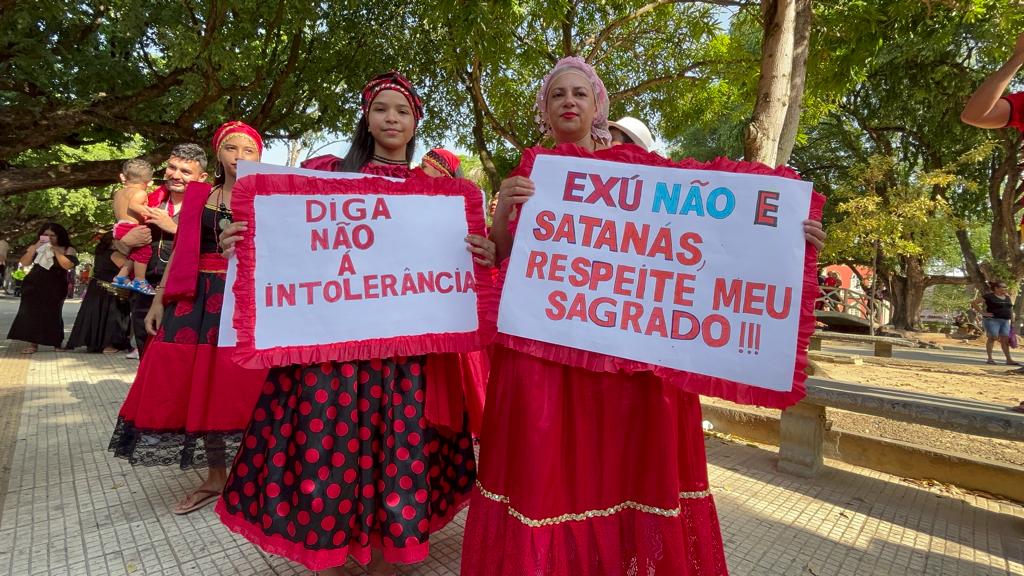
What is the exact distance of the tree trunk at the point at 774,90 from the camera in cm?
331

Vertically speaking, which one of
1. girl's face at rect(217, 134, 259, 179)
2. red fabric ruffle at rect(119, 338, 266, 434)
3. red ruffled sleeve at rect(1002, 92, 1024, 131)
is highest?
red ruffled sleeve at rect(1002, 92, 1024, 131)

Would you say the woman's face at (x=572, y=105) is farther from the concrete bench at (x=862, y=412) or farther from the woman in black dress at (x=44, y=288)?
the woman in black dress at (x=44, y=288)

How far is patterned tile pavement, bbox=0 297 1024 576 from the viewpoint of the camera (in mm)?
2037

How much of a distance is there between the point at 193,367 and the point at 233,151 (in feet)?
3.34

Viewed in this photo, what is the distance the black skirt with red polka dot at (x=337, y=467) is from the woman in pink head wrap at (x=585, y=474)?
243 millimetres

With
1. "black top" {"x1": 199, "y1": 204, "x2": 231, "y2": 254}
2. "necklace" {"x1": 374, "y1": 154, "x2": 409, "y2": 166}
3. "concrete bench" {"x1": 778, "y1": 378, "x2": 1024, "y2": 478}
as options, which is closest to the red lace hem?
"black top" {"x1": 199, "y1": 204, "x2": 231, "y2": 254}

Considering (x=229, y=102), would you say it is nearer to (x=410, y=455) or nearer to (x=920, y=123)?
(x=410, y=455)

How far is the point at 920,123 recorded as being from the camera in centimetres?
1639

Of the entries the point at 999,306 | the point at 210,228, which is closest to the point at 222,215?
the point at 210,228

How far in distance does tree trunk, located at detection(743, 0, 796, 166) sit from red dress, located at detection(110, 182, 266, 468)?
10.6ft

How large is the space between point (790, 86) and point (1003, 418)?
2319mm

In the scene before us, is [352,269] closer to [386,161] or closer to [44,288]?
[386,161]

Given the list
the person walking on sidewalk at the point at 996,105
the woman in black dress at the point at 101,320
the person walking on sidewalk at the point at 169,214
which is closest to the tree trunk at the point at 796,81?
the person walking on sidewalk at the point at 996,105

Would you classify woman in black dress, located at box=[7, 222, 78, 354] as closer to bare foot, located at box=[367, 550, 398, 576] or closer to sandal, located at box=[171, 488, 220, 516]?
sandal, located at box=[171, 488, 220, 516]
